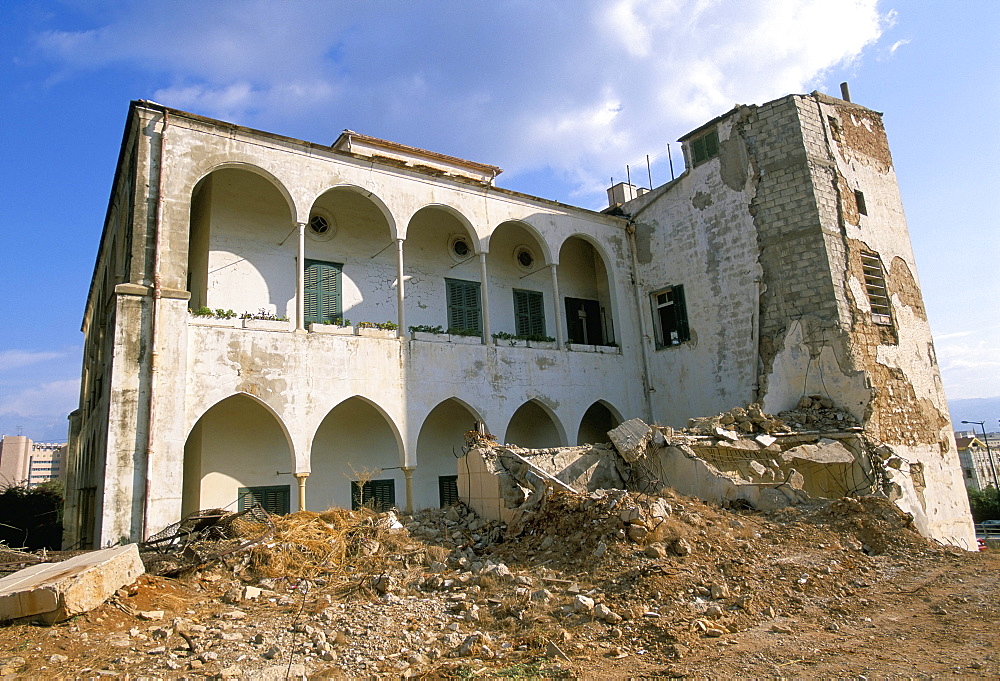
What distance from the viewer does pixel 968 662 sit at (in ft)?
17.6

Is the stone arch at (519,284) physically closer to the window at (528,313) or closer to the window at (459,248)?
the window at (528,313)

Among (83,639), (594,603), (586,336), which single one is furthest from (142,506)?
(586,336)

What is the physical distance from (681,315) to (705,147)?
458cm

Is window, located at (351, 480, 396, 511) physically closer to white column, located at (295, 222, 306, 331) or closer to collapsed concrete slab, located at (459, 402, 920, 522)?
white column, located at (295, 222, 306, 331)

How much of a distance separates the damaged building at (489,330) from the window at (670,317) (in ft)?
0.23

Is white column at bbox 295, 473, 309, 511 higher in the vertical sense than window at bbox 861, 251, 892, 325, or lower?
lower

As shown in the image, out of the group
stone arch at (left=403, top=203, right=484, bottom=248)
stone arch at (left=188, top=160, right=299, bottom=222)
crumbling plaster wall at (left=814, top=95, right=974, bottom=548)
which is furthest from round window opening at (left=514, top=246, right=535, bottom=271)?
crumbling plaster wall at (left=814, top=95, right=974, bottom=548)

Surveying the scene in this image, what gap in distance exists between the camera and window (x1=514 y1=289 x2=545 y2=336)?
19.3 m

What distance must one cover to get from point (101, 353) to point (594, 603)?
531 inches

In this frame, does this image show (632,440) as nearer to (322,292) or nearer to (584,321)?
(322,292)

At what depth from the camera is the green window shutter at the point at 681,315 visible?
18672mm

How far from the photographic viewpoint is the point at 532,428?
63.9 feet

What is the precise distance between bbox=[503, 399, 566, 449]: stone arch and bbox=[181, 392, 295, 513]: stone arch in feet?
21.3

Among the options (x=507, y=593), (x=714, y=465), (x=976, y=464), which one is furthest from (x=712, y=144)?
(x=976, y=464)
